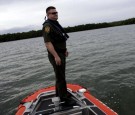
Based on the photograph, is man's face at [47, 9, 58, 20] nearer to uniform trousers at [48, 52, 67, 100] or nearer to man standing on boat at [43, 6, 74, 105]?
man standing on boat at [43, 6, 74, 105]

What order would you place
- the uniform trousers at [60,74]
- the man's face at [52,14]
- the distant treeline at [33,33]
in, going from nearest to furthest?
the man's face at [52,14] < the uniform trousers at [60,74] < the distant treeline at [33,33]

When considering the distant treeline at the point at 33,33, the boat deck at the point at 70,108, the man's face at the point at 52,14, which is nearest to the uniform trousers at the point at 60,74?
the boat deck at the point at 70,108

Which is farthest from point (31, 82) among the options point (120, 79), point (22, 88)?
point (120, 79)

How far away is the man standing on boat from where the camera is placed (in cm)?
492

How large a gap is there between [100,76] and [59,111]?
567cm

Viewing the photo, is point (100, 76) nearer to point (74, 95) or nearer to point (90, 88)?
point (90, 88)

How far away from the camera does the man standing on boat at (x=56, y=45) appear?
492cm

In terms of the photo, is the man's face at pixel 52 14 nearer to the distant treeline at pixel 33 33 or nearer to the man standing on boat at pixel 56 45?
the man standing on boat at pixel 56 45

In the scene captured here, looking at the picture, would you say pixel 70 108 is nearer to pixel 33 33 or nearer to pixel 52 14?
pixel 52 14

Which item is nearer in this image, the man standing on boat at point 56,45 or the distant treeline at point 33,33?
the man standing on boat at point 56,45

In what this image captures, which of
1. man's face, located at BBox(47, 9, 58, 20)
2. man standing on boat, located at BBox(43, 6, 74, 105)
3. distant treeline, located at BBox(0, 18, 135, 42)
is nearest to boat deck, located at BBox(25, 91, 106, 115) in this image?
man standing on boat, located at BBox(43, 6, 74, 105)

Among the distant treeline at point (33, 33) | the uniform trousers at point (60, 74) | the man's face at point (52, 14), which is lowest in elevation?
the distant treeline at point (33, 33)

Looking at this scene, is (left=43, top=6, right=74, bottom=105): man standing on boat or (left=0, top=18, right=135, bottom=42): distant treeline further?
(left=0, top=18, right=135, bottom=42): distant treeline

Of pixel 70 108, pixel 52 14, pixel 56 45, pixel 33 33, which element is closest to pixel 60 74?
pixel 56 45
